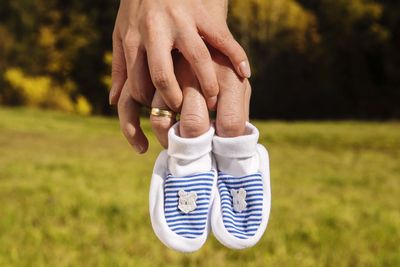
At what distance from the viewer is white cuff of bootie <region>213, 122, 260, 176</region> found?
129 centimetres

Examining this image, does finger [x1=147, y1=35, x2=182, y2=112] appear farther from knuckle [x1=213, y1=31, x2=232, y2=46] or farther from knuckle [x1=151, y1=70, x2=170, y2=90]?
knuckle [x1=213, y1=31, x2=232, y2=46]

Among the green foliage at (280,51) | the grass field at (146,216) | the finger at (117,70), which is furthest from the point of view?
the green foliage at (280,51)

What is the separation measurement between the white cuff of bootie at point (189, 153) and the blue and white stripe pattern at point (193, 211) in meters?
0.02

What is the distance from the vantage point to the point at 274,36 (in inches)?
989

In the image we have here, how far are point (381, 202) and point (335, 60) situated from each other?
64.2 feet

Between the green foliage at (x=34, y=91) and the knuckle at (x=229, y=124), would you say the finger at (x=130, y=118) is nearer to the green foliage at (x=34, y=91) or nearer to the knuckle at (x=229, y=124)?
the knuckle at (x=229, y=124)

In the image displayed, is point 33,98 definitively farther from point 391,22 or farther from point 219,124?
point 219,124

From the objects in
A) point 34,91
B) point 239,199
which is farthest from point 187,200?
point 34,91

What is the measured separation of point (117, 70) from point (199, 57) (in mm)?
292

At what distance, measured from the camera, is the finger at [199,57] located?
4.23 ft

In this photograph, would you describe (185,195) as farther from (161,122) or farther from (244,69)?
(244,69)

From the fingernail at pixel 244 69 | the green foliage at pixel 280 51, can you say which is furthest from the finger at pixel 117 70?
the green foliage at pixel 280 51

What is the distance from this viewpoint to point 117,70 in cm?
150

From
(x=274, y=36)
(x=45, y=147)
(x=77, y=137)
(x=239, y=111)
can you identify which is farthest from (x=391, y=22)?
(x=239, y=111)
